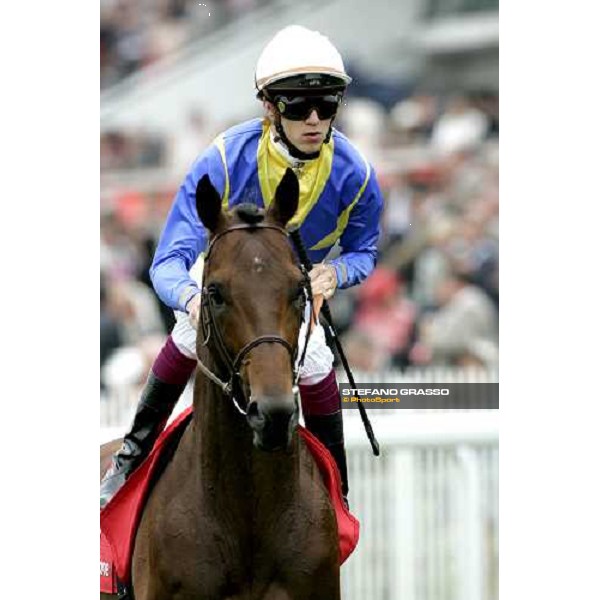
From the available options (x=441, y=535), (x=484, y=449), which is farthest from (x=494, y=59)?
(x=441, y=535)

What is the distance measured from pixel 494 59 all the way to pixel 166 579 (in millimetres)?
2949

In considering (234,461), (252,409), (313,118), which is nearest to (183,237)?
(313,118)

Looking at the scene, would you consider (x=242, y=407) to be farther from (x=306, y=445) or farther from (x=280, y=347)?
Answer: (x=306, y=445)

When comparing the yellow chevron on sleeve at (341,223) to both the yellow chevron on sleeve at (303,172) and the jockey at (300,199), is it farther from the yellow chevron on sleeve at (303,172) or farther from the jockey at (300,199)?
the yellow chevron on sleeve at (303,172)

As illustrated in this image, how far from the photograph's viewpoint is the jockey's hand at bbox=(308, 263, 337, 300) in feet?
12.2

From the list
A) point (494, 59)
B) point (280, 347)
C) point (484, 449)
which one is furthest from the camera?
point (484, 449)

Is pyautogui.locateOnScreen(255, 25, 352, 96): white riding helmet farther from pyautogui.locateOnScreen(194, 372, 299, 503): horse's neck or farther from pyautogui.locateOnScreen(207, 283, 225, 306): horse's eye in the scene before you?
pyautogui.locateOnScreen(194, 372, 299, 503): horse's neck

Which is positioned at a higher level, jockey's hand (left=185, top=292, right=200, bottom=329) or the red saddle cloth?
jockey's hand (left=185, top=292, right=200, bottom=329)

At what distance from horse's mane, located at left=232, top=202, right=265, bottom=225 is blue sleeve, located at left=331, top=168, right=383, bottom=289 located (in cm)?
70

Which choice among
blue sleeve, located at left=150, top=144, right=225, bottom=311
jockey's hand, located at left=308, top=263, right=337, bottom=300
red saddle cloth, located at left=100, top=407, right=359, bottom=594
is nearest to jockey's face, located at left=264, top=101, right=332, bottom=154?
blue sleeve, located at left=150, top=144, right=225, bottom=311

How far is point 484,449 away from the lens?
5.82 metres

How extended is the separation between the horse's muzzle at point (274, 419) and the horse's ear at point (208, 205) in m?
0.61

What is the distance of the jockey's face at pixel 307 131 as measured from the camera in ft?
12.5

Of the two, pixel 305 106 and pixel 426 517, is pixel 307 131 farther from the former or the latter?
pixel 426 517
